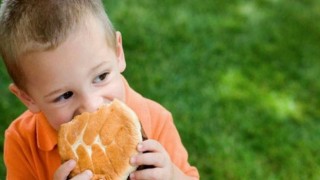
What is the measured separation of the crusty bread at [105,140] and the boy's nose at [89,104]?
0.06 ft

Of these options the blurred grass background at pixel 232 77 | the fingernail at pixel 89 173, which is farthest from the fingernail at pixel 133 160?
the blurred grass background at pixel 232 77

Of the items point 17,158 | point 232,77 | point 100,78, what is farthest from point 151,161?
point 232,77

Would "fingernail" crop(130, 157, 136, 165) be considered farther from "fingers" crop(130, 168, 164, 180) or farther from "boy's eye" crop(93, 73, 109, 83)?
"boy's eye" crop(93, 73, 109, 83)

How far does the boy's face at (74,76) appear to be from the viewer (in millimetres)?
1793

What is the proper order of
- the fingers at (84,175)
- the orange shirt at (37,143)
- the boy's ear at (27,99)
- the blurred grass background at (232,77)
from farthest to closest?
the blurred grass background at (232,77), the orange shirt at (37,143), the boy's ear at (27,99), the fingers at (84,175)

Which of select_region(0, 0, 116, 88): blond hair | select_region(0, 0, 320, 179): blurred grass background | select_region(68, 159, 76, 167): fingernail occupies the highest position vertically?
select_region(0, 0, 116, 88): blond hair

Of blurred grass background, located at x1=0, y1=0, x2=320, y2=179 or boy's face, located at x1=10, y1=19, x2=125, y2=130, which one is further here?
blurred grass background, located at x1=0, y1=0, x2=320, y2=179

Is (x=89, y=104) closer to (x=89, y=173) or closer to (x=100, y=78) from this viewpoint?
(x=100, y=78)

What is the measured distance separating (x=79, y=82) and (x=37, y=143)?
0.39 meters

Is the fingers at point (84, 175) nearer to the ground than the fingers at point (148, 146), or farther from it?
nearer to the ground

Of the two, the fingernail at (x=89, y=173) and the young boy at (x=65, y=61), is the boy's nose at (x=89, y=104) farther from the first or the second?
the fingernail at (x=89, y=173)

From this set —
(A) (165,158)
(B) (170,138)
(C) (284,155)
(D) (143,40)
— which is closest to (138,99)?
(B) (170,138)

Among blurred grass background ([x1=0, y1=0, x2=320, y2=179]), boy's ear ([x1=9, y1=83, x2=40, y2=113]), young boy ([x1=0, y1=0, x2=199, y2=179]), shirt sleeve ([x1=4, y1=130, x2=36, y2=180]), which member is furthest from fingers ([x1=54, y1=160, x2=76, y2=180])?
blurred grass background ([x1=0, y1=0, x2=320, y2=179])

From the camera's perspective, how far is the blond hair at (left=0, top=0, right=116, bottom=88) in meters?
1.80
